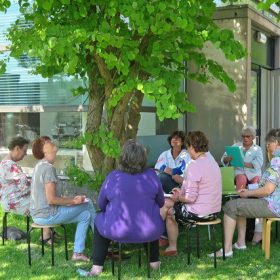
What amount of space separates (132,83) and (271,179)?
1761 millimetres

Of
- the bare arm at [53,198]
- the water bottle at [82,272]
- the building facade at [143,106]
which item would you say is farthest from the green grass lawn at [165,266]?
the building facade at [143,106]

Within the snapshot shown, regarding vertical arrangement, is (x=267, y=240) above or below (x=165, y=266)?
above

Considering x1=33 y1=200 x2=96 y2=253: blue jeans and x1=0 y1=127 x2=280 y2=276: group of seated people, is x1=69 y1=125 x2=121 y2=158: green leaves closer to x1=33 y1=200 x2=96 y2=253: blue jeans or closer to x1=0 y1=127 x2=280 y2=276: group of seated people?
x1=0 y1=127 x2=280 y2=276: group of seated people

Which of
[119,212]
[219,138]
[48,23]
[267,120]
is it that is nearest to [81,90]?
[48,23]

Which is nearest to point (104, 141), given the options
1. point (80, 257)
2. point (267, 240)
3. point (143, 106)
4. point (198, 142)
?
point (198, 142)

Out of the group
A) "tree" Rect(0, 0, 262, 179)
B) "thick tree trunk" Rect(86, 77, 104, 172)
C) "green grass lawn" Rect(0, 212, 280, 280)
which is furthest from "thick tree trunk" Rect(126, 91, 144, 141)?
"green grass lawn" Rect(0, 212, 280, 280)

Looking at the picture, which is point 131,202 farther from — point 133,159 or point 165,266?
point 165,266

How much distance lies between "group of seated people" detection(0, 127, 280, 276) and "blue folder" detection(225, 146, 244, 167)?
11.2 inches

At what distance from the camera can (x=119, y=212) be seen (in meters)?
4.43

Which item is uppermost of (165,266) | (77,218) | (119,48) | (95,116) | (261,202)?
(119,48)

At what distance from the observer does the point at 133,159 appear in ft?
14.8

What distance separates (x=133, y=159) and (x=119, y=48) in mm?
1139

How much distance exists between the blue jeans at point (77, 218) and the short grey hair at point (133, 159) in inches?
36.7

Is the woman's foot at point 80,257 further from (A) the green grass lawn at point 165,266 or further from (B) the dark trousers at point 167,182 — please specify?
(B) the dark trousers at point 167,182
